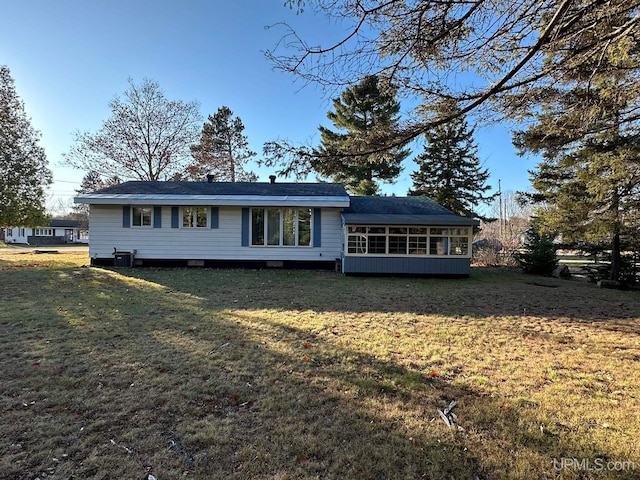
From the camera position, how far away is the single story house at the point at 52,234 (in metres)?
37.6

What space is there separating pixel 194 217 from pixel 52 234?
41.0 metres

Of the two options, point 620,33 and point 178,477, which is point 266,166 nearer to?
point 178,477

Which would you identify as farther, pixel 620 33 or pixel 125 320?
pixel 125 320

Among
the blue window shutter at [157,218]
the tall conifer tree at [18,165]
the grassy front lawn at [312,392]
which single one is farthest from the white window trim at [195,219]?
the tall conifer tree at [18,165]

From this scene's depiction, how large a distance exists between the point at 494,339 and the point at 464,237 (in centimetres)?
738

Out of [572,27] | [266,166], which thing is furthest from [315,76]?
[572,27]

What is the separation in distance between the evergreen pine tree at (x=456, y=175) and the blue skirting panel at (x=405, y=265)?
1032cm

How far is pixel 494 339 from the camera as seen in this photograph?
15.6ft

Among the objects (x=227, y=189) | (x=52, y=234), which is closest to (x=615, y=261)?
(x=227, y=189)

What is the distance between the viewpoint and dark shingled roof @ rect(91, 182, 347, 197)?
13.4 metres

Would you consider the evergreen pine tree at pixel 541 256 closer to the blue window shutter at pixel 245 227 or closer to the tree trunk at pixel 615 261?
the tree trunk at pixel 615 261

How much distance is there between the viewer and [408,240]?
37.9ft

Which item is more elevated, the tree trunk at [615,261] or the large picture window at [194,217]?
the large picture window at [194,217]

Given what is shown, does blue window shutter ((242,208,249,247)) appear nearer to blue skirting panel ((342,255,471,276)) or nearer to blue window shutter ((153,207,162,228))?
blue window shutter ((153,207,162,228))
